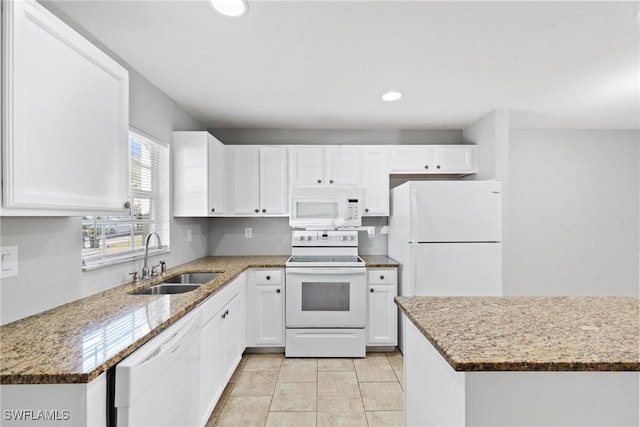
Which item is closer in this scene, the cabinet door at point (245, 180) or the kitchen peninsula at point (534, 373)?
the kitchen peninsula at point (534, 373)

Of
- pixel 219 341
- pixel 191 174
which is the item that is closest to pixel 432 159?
pixel 191 174

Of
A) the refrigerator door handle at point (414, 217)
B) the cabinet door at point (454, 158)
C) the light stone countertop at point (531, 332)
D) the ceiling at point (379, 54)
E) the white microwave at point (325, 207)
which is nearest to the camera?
the light stone countertop at point (531, 332)

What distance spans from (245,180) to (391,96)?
1.72 meters

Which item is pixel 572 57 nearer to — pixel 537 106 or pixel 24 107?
pixel 537 106

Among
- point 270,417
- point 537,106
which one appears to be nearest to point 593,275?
point 537,106

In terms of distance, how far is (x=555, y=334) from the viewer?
1110 mm

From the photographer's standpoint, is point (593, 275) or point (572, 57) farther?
point (593, 275)

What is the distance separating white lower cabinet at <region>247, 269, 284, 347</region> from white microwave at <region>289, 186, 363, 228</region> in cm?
64

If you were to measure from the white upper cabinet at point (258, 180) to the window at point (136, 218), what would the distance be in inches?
32.2

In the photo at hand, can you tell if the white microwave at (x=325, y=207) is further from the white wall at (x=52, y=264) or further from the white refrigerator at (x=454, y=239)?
the white wall at (x=52, y=264)

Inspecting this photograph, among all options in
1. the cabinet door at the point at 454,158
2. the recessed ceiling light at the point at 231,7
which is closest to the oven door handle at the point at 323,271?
the cabinet door at the point at 454,158

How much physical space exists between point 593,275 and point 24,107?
5.24 m

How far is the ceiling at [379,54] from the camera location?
1613 millimetres

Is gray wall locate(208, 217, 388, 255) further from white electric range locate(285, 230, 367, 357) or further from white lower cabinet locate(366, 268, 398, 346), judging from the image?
white electric range locate(285, 230, 367, 357)
